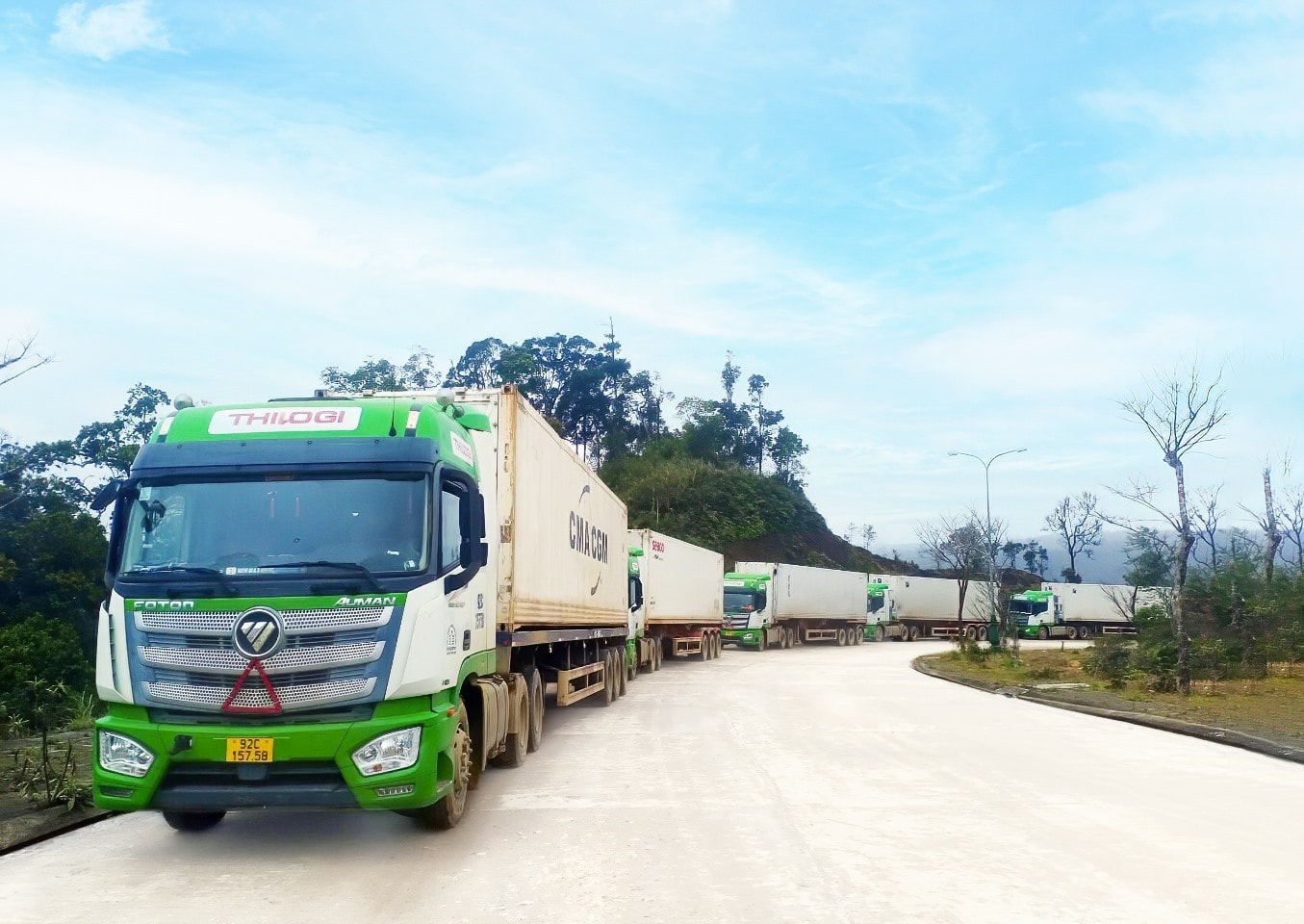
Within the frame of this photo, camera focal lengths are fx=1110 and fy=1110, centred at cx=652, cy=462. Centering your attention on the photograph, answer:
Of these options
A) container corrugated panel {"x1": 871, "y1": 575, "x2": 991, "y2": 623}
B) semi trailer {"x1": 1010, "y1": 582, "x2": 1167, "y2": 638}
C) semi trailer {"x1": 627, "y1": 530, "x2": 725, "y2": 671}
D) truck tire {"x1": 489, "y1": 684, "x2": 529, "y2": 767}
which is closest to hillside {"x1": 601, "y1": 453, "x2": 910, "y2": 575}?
container corrugated panel {"x1": 871, "y1": 575, "x2": 991, "y2": 623}

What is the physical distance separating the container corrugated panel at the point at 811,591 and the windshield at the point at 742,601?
2.68 ft

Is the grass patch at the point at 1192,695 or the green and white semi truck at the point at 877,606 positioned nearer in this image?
the grass patch at the point at 1192,695

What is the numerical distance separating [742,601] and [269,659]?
3727 cm

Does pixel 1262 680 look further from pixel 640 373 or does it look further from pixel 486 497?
pixel 640 373

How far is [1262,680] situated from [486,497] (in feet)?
74.9

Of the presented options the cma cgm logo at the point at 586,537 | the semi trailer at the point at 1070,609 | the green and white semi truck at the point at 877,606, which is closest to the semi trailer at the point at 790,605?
the green and white semi truck at the point at 877,606

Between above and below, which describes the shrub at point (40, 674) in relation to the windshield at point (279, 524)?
below

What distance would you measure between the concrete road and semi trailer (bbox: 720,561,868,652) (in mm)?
30300

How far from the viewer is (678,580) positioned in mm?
31906

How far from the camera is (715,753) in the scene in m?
12.9

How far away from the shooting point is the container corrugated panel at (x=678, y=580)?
94.4 ft

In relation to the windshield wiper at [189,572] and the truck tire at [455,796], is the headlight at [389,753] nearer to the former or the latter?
the truck tire at [455,796]

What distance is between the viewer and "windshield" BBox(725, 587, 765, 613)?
4359 cm

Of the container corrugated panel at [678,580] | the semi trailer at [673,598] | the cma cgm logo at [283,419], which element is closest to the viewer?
the cma cgm logo at [283,419]
